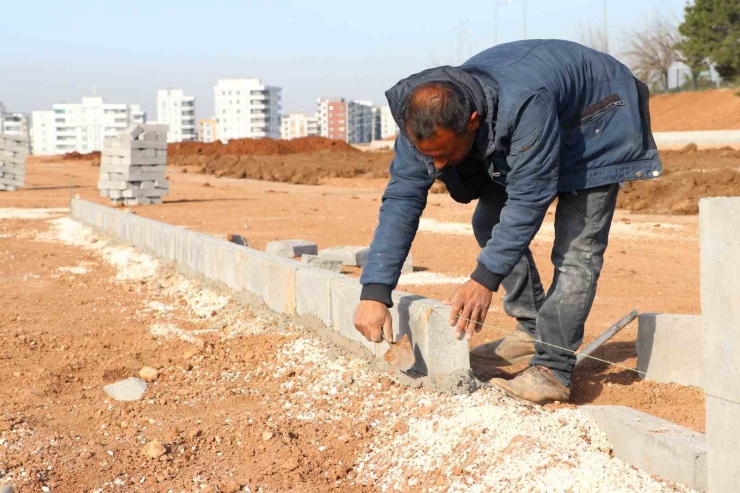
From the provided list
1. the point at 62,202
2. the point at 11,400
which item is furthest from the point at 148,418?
the point at 62,202

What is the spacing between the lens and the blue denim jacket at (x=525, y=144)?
2.92 m

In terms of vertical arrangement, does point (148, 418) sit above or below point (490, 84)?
below

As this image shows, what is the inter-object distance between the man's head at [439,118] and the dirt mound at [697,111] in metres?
33.9

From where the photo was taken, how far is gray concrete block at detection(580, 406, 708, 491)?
100 inches

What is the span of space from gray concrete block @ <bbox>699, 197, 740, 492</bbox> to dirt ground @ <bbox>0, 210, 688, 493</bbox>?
280 mm

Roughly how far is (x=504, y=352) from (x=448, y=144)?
1553mm

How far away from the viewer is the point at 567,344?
3543mm

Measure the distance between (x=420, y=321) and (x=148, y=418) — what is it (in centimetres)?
129

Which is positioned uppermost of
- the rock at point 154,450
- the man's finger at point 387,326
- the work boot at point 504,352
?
the man's finger at point 387,326

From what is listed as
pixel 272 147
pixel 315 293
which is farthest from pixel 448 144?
pixel 272 147

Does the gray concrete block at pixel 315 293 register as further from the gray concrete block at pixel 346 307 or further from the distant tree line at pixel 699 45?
the distant tree line at pixel 699 45

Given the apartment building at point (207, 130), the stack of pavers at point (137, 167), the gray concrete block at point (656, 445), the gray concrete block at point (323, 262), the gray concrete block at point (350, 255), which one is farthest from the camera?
the apartment building at point (207, 130)

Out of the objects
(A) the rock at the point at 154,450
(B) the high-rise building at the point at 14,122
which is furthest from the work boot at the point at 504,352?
(B) the high-rise building at the point at 14,122

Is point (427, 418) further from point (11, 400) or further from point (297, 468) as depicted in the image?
point (11, 400)
